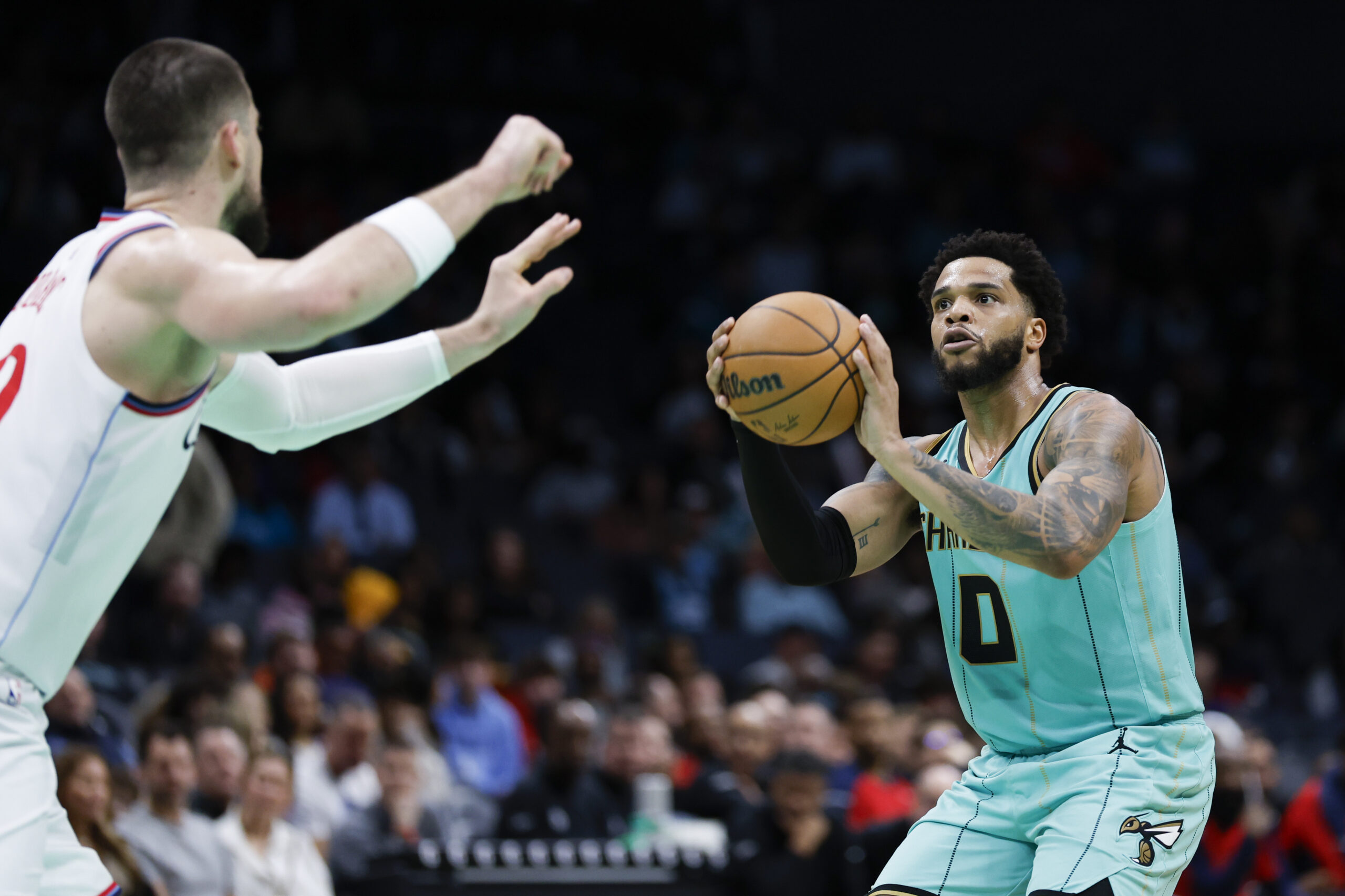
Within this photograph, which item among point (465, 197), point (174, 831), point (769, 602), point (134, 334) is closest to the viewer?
point (134, 334)

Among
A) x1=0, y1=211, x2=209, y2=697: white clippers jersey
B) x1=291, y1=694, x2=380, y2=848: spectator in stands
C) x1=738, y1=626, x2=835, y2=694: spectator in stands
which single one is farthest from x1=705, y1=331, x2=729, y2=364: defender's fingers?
x1=738, y1=626, x2=835, y2=694: spectator in stands

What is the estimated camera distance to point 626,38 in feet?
59.0

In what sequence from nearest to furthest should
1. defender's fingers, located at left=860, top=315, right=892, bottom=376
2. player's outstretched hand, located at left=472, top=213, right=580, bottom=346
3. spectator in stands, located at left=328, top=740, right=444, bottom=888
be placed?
1. player's outstretched hand, located at left=472, top=213, right=580, bottom=346
2. defender's fingers, located at left=860, top=315, right=892, bottom=376
3. spectator in stands, located at left=328, top=740, right=444, bottom=888

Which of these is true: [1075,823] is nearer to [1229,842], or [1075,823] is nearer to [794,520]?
[794,520]

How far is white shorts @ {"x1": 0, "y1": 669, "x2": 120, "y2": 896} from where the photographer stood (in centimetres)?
292

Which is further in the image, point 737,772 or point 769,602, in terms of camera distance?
point 769,602

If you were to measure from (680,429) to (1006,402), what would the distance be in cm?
1047

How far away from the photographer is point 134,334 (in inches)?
121

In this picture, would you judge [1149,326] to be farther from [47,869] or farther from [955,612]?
[47,869]

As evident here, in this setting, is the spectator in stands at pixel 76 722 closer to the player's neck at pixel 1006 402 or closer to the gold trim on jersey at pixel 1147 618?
the player's neck at pixel 1006 402

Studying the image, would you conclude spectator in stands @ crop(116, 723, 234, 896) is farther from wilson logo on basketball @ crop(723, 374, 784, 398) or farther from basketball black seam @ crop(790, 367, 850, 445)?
basketball black seam @ crop(790, 367, 850, 445)

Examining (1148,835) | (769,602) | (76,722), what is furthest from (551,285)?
(769,602)

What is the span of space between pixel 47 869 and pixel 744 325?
2.37 m

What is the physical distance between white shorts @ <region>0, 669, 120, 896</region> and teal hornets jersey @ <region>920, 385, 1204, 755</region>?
227 cm
